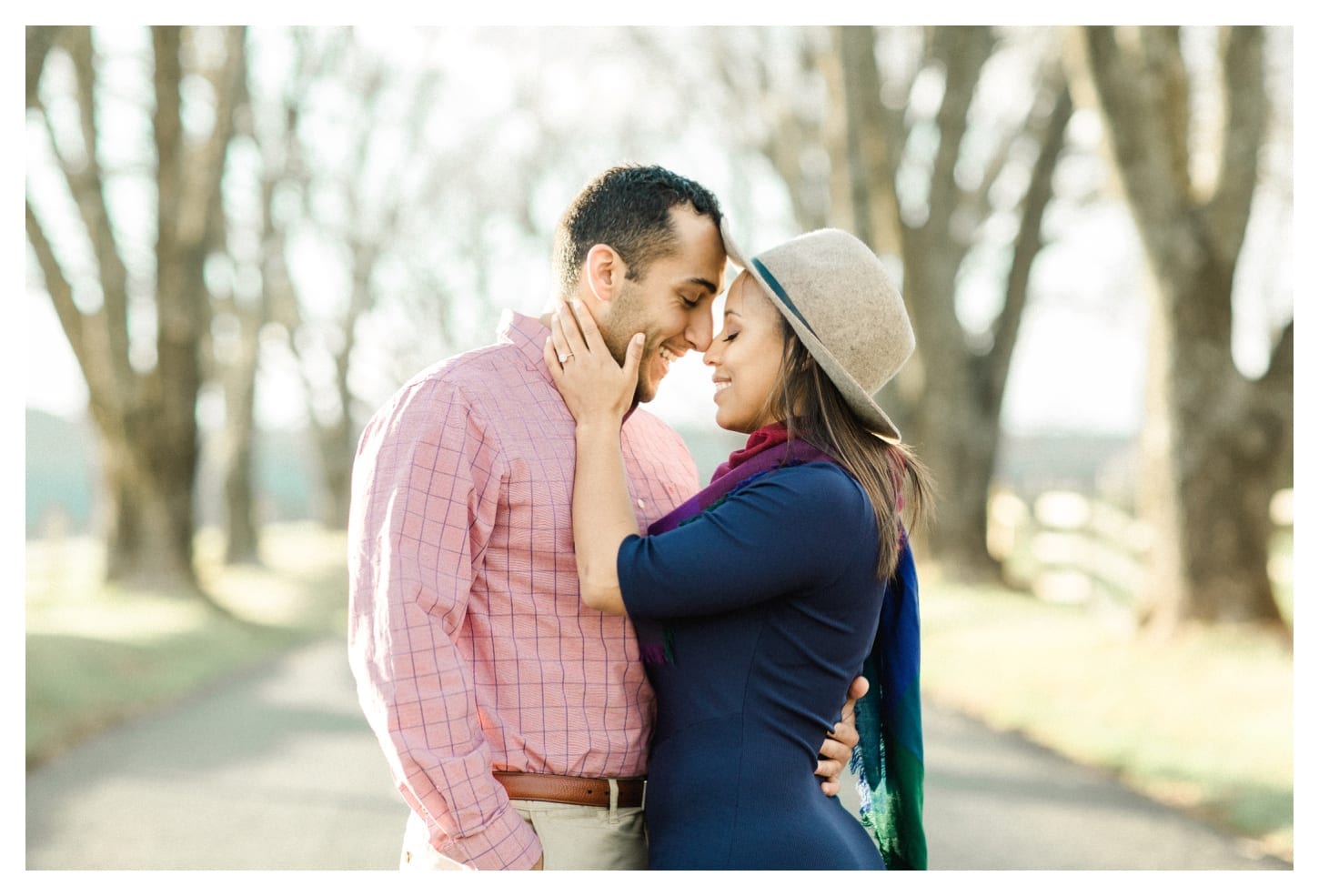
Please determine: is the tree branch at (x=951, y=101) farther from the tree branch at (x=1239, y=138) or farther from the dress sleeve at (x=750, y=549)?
the dress sleeve at (x=750, y=549)

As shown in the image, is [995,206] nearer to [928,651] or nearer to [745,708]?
[928,651]

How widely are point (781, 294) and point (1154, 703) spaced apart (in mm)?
7495

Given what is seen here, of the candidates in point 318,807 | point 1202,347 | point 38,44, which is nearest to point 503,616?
point 318,807

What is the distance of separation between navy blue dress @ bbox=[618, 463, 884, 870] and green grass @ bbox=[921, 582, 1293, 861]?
4594mm

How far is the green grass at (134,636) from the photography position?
10.4 metres

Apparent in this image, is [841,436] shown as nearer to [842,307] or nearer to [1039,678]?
[842,307]

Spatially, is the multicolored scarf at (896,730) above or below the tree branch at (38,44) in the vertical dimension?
below

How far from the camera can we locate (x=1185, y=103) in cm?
1117

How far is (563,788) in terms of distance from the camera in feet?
9.89

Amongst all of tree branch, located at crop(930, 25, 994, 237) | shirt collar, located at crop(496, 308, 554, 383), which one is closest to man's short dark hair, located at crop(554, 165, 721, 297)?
shirt collar, located at crop(496, 308, 554, 383)

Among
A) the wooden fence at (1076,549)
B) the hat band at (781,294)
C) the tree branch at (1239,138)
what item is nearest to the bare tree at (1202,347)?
the tree branch at (1239,138)

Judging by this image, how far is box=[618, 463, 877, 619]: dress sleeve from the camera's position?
9.50 ft

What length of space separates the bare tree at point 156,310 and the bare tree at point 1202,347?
10869 mm

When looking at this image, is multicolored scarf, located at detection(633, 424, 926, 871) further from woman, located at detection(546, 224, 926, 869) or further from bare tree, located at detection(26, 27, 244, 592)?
bare tree, located at detection(26, 27, 244, 592)
